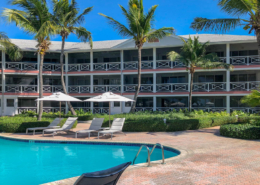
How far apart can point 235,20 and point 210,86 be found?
43.7ft

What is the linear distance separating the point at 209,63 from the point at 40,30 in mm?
13624

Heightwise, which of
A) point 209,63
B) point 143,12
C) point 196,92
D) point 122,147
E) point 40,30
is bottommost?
point 122,147

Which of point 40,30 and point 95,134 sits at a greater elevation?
point 40,30

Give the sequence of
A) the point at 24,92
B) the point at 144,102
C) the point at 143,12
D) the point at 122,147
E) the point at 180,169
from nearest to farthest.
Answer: the point at 180,169 → the point at 122,147 → the point at 143,12 → the point at 24,92 → the point at 144,102

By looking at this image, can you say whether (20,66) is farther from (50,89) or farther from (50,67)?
(50,89)

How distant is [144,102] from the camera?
98.2 feet

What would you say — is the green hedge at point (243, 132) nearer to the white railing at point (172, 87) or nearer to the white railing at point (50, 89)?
the white railing at point (172, 87)

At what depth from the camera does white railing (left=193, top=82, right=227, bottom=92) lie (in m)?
25.7

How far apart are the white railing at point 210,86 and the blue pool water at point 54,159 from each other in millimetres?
16130

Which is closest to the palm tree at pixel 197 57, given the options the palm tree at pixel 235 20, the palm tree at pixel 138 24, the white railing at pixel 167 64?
the palm tree at pixel 138 24

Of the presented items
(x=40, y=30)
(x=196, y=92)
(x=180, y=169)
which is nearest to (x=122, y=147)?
(x=180, y=169)

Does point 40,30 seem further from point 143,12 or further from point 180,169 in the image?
point 180,169

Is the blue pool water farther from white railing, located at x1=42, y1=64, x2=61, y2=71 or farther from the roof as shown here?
the roof

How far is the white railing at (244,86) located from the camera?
24828 millimetres
